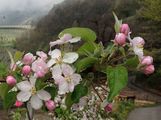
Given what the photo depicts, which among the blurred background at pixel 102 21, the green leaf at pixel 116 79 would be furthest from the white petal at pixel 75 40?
the blurred background at pixel 102 21

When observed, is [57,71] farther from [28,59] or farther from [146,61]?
[146,61]

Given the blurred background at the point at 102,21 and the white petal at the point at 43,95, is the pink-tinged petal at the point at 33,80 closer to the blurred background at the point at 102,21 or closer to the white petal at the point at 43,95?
the white petal at the point at 43,95

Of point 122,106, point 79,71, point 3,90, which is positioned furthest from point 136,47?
point 122,106

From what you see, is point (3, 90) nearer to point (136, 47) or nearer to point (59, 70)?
point (59, 70)

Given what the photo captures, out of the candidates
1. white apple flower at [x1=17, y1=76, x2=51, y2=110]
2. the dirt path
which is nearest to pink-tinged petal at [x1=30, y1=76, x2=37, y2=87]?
white apple flower at [x1=17, y1=76, x2=51, y2=110]

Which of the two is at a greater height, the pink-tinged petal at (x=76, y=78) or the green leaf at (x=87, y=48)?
the green leaf at (x=87, y=48)
